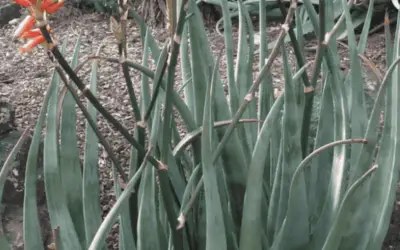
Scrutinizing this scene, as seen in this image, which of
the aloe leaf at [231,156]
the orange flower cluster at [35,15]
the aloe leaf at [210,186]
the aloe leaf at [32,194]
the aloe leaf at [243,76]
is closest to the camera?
the orange flower cluster at [35,15]

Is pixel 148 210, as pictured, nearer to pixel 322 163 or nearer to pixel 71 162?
pixel 71 162

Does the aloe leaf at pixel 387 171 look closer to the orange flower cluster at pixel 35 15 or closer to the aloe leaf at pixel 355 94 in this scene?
the aloe leaf at pixel 355 94

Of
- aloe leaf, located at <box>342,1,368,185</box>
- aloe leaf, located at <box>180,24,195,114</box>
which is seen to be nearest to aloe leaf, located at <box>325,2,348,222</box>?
aloe leaf, located at <box>342,1,368,185</box>

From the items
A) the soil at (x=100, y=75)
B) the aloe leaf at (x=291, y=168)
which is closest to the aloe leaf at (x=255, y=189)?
the aloe leaf at (x=291, y=168)

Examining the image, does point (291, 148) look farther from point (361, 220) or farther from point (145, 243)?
point (145, 243)

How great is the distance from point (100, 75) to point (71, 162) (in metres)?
1.67

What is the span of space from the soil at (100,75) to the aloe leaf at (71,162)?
515 mm

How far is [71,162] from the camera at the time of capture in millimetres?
948

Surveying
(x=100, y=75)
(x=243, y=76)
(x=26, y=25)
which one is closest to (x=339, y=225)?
(x=243, y=76)

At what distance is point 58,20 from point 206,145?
285cm

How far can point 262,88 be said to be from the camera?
1.10 metres

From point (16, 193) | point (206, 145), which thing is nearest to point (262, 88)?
point (206, 145)

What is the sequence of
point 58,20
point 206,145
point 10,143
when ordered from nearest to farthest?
1. point 206,145
2. point 10,143
3. point 58,20

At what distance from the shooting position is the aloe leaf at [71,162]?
0.93m
